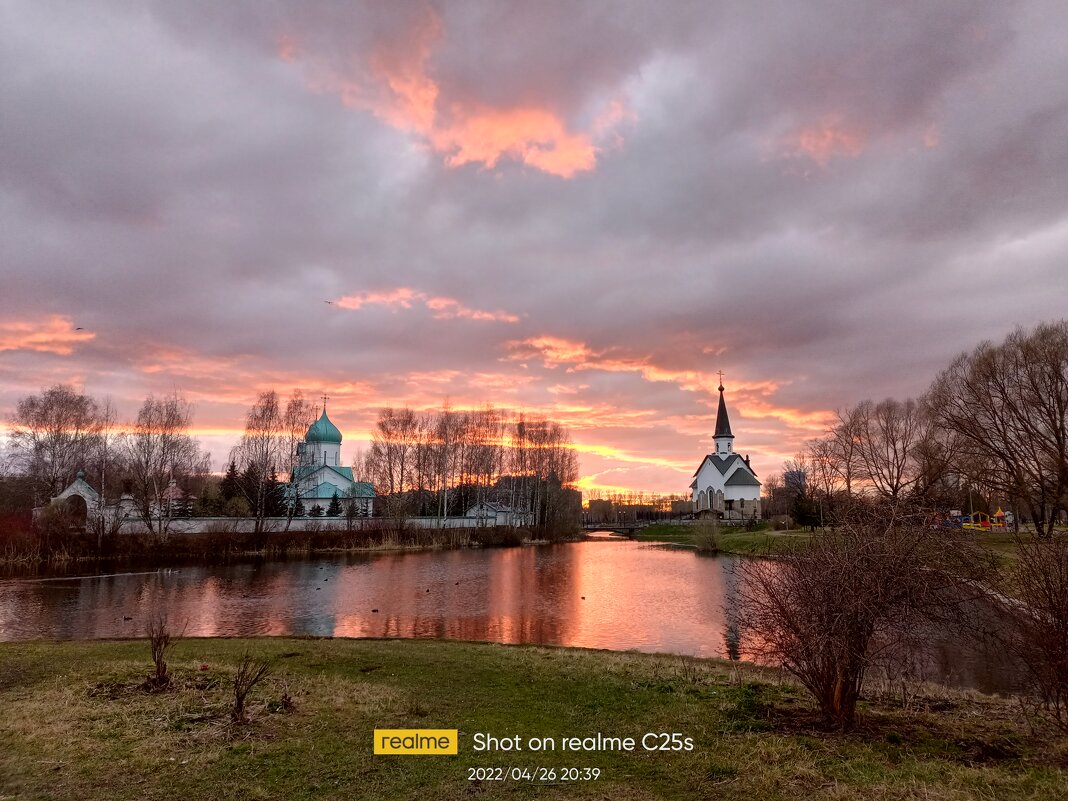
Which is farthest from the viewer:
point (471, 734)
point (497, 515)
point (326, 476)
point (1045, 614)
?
point (326, 476)

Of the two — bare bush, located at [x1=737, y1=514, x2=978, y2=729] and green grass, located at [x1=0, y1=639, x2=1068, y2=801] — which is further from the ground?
bare bush, located at [x1=737, y1=514, x2=978, y2=729]

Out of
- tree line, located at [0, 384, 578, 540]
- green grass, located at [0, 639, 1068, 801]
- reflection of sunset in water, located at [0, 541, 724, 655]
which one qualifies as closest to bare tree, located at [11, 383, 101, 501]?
tree line, located at [0, 384, 578, 540]

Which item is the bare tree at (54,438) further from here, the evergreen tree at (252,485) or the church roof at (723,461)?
the church roof at (723,461)

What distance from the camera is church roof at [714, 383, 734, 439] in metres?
96.0

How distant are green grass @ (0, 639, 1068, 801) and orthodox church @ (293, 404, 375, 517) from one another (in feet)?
190

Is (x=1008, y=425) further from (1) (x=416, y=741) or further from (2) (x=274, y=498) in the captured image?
(2) (x=274, y=498)

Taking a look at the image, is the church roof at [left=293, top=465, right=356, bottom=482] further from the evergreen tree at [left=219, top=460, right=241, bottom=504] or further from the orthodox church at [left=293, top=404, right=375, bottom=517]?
the evergreen tree at [left=219, top=460, right=241, bottom=504]

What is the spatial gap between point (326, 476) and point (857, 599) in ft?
266

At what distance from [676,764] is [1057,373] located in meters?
37.0

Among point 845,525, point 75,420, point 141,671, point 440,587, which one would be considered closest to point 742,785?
point 845,525

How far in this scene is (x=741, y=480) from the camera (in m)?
91.7

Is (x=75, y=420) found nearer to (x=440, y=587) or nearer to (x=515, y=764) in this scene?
(x=440, y=587)

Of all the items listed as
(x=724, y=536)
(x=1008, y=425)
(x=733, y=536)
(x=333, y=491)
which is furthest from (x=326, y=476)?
(x=1008, y=425)

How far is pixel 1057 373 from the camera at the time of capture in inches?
1286
